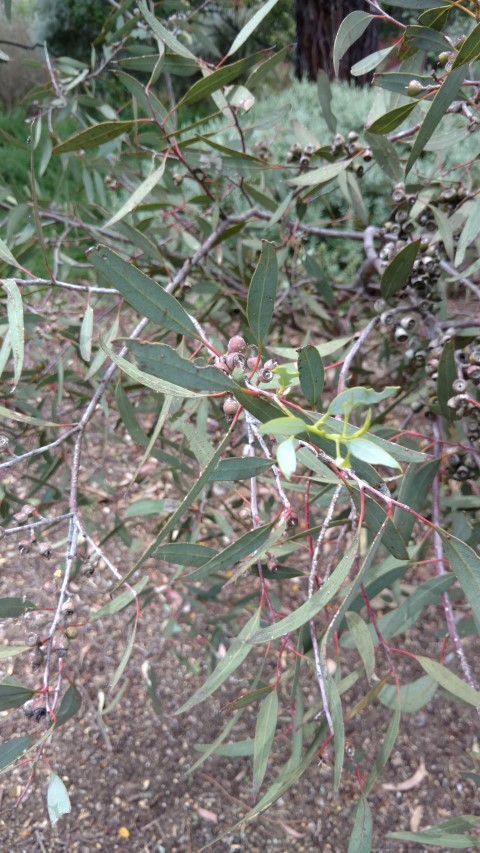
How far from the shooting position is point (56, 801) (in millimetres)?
484

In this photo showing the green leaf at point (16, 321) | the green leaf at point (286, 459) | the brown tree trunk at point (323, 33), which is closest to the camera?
the green leaf at point (286, 459)

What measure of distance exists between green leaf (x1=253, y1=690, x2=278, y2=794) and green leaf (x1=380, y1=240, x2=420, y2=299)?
0.43 m

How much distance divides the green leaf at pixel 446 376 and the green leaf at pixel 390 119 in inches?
8.4

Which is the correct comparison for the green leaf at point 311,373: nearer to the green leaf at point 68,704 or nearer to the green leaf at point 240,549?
the green leaf at point 240,549

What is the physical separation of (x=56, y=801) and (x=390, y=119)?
64 centimetres

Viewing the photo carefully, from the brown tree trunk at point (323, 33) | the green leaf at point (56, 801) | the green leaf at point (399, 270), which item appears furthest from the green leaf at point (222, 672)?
the brown tree trunk at point (323, 33)

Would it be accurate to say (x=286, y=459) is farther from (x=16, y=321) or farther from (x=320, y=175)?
(x=320, y=175)

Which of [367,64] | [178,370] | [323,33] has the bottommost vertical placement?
[178,370]

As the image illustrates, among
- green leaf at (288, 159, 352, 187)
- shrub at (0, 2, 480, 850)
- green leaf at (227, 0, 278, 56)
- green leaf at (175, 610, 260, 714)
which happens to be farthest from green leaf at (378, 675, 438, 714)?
green leaf at (227, 0, 278, 56)

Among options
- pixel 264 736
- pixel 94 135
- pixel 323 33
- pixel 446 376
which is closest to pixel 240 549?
pixel 264 736

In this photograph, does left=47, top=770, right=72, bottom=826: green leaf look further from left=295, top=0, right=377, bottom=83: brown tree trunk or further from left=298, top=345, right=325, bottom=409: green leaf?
left=295, top=0, right=377, bottom=83: brown tree trunk

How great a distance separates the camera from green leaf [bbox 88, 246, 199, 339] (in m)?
0.41

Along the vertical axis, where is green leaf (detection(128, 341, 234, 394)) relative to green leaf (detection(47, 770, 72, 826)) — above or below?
above

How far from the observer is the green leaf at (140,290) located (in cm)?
41
